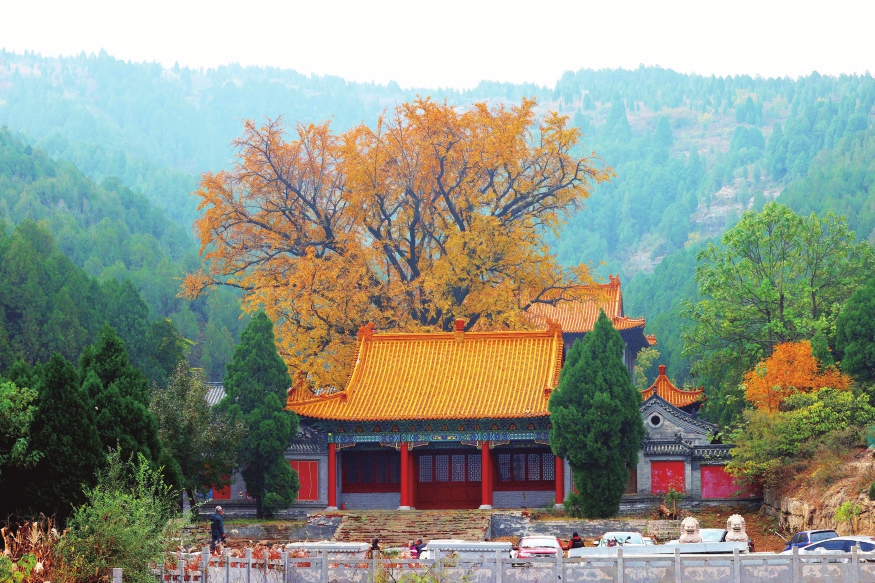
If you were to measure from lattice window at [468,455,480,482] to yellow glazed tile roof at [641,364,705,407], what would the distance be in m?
8.25

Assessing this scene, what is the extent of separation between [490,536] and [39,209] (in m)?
77.3

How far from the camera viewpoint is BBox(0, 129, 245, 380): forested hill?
2462 inches

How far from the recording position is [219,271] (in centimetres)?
4881

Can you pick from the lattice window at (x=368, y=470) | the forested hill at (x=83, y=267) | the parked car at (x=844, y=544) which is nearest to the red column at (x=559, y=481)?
the lattice window at (x=368, y=470)

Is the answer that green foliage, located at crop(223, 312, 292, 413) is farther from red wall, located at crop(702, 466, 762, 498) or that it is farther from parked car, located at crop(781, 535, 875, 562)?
parked car, located at crop(781, 535, 875, 562)

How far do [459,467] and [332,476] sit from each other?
12.3ft

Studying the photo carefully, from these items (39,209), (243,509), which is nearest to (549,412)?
(243,509)

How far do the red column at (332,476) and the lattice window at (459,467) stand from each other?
3.53 m

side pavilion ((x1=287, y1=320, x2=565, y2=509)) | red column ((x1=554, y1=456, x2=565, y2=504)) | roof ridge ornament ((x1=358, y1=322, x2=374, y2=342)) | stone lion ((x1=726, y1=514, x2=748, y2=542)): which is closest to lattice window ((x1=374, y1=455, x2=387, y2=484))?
side pavilion ((x1=287, y1=320, x2=565, y2=509))

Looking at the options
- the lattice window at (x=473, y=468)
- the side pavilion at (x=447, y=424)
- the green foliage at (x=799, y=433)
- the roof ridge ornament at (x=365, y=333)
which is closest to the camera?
the green foliage at (x=799, y=433)

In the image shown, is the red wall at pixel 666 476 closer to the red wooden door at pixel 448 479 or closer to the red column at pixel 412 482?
the red wooden door at pixel 448 479

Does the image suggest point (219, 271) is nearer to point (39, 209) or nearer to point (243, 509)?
point (243, 509)

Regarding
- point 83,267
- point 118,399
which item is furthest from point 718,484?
point 83,267

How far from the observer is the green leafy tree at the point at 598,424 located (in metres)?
36.9
